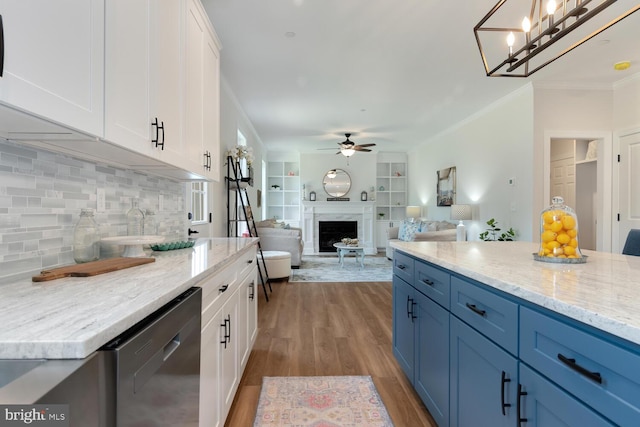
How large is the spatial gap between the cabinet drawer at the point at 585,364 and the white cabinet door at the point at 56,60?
1495 mm

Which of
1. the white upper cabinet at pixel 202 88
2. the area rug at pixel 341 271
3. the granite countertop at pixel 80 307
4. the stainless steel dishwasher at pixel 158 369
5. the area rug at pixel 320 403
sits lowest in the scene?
the area rug at pixel 320 403

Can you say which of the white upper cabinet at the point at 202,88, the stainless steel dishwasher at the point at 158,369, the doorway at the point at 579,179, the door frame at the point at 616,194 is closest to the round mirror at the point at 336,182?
the doorway at the point at 579,179

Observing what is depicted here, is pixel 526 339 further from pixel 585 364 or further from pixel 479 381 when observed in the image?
pixel 479 381

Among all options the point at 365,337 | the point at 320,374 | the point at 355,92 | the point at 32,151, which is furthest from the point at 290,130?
the point at 32,151

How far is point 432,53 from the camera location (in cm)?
337

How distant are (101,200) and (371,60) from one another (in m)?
2.98

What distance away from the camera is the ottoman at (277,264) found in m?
5.00

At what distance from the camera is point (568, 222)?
4.82 ft

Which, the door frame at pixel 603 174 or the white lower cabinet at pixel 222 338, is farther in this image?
the door frame at pixel 603 174

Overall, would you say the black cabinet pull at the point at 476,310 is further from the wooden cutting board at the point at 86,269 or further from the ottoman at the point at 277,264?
the ottoman at the point at 277,264

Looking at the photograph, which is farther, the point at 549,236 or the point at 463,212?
the point at 463,212

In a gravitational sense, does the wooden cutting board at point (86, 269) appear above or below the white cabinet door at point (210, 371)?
above

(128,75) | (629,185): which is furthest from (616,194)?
(128,75)

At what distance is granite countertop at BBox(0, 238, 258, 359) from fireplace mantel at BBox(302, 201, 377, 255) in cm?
735
